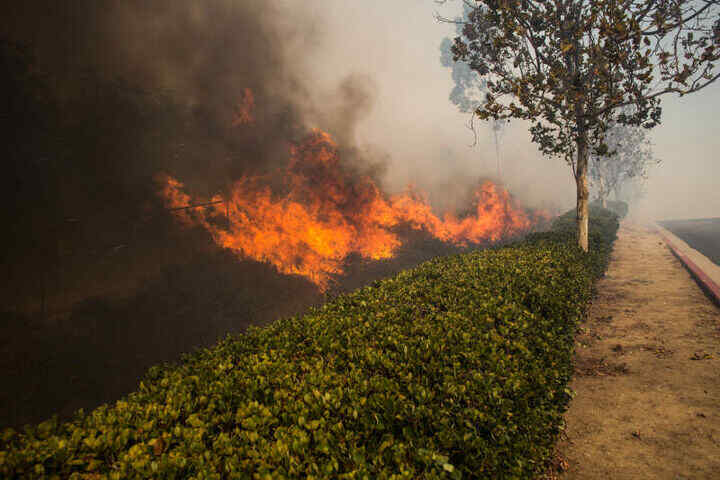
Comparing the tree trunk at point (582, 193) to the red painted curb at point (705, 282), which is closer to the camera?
the red painted curb at point (705, 282)

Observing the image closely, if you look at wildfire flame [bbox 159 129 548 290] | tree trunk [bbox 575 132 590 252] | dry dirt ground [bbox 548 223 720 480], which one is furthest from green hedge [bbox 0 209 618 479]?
wildfire flame [bbox 159 129 548 290]

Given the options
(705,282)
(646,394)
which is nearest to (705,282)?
(705,282)

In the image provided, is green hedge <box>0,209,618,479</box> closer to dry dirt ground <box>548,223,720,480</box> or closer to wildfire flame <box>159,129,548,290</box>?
dry dirt ground <box>548,223,720,480</box>

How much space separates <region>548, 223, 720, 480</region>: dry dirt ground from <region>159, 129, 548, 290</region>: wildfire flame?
10247mm

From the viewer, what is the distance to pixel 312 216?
641 inches

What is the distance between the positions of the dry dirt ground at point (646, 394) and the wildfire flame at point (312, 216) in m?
10.2

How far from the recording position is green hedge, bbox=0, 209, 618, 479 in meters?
2.35

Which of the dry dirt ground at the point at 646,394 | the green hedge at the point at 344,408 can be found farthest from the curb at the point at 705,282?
the green hedge at the point at 344,408

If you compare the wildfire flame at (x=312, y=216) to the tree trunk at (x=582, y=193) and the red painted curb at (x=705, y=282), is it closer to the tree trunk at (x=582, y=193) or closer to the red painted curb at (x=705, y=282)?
the tree trunk at (x=582, y=193)

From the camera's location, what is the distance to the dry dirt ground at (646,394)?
411 cm

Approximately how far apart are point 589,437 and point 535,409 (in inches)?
77.7

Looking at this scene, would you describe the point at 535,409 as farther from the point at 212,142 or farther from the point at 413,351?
the point at 212,142

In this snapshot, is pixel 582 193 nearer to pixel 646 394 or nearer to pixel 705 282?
pixel 705 282

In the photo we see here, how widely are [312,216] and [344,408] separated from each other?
13.9 m
